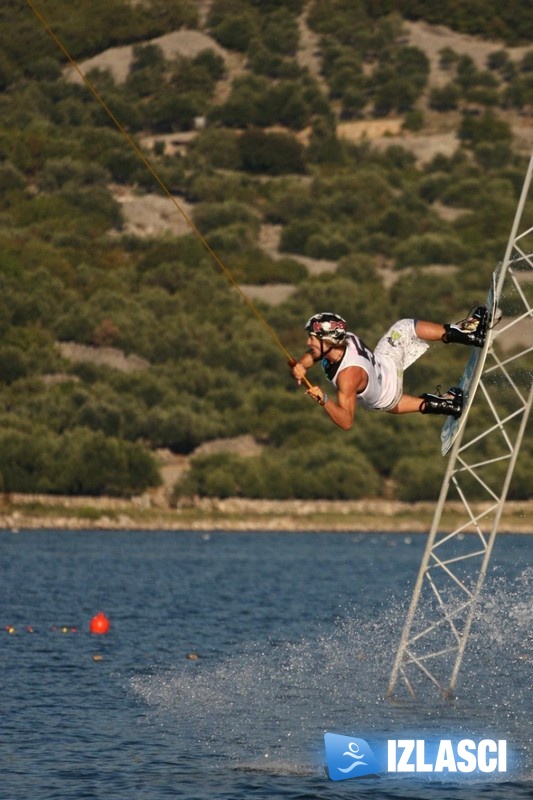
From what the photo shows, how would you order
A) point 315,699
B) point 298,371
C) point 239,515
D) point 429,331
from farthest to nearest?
point 239,515 < point 315,699 < point 429,331 < point 298,371

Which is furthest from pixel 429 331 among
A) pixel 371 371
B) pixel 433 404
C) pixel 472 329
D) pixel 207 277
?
pixel 207 277

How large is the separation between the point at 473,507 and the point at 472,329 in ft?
214

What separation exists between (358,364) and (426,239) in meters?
132

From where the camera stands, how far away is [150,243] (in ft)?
488

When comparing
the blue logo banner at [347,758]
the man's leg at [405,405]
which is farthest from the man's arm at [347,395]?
the blue logo banner at [347,758]

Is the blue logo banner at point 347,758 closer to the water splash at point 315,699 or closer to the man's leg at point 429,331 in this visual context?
the water splash at point 315,699

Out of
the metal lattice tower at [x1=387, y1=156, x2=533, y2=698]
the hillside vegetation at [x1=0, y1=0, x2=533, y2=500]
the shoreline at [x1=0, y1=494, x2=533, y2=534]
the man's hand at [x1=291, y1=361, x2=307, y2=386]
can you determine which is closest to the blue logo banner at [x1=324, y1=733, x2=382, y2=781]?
the metal lattice tower at [x1=387, y1=156, x2=533, y2=698]

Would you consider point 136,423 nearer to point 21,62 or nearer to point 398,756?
point 398,756

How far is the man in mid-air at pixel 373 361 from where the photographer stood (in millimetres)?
19781

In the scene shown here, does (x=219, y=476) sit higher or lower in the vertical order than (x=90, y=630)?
lower

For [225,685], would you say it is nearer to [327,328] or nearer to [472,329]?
[472,329]

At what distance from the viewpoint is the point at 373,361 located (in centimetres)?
2052

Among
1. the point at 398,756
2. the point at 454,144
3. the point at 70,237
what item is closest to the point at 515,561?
the point at 398,756

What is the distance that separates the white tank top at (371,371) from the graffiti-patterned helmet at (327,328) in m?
0.18
